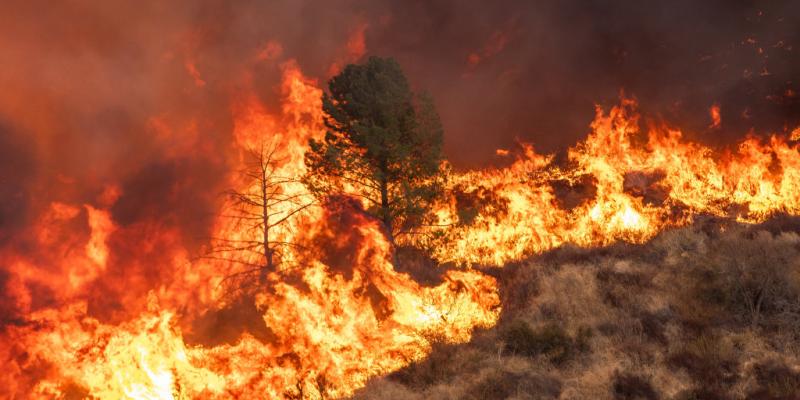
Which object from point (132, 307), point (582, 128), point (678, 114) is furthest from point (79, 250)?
point (678, 114)

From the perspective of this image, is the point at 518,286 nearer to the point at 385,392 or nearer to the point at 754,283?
the point at 754,283

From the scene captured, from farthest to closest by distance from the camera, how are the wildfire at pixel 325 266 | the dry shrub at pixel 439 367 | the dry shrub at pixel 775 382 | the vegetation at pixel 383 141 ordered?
the vegetation at pixel 383 141, the wildfire at pixel 325 266, the dry shrub at pixel 439 367, the dry shrub at pixel 775 382

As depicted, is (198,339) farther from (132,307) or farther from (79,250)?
(79,250)

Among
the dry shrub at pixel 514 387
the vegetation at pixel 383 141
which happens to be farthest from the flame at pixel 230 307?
the dry shrub at pixel 514 387

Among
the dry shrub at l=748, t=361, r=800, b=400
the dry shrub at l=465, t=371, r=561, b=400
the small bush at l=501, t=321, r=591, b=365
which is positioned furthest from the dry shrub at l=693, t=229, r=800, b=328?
the dry shrub at l=465, t=371, r=561, b=400

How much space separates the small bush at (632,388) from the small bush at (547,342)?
1.56m

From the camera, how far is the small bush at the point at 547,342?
10789 mm

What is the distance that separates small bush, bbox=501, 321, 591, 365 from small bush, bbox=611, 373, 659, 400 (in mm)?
1560

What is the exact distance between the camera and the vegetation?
16.5 metres

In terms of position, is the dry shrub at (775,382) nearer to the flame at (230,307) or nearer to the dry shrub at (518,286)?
the dry shrub at (518,286)

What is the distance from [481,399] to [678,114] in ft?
62.9

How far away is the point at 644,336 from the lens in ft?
35.4

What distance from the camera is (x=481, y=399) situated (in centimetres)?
927

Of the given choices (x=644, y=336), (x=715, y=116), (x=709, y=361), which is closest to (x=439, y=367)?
(x=644, y=336)
